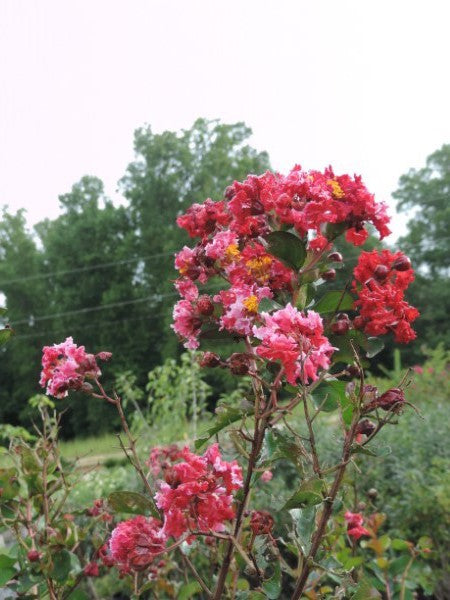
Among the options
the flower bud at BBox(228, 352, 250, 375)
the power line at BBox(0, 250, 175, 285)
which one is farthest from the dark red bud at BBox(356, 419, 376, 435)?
the power line at BBox(0, 250, 175, 285)

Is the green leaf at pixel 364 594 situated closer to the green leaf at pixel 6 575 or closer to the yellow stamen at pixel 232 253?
the yellow stamen at pixel 232 253

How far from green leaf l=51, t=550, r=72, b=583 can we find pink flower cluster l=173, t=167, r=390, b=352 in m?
0.63

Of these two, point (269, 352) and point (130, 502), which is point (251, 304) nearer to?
point (269, 352)

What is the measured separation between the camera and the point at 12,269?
21766 mm

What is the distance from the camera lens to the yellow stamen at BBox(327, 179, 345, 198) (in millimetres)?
1151

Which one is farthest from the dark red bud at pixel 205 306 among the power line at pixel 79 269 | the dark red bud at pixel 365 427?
the power line at pixel 79 269

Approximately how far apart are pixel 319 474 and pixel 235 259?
0.41 m

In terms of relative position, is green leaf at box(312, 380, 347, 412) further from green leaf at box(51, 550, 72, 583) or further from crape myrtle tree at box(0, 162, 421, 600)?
green leaf at box(51, 550, 72, 583)

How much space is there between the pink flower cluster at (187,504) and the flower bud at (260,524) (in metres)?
0.15

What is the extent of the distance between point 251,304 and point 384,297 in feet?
0.77

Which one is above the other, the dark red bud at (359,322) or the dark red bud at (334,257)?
the dark red bud at (334,257)

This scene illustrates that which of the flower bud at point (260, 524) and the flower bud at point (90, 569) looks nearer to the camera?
the flower bud at point (260, 524)

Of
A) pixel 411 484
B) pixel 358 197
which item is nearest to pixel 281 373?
pixel 358 197

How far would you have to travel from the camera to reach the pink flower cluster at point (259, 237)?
112 centimetres
